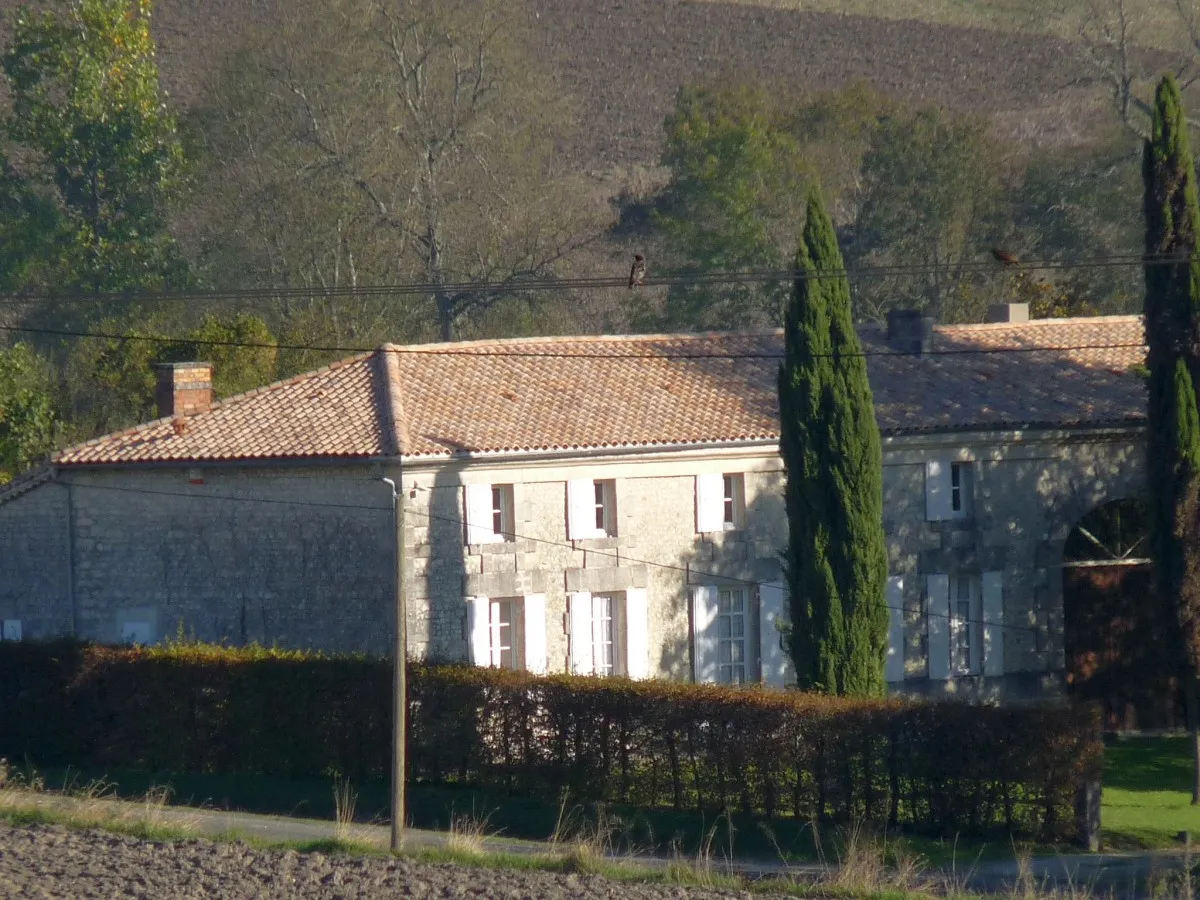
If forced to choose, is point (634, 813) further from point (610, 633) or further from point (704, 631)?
point (704, 631)

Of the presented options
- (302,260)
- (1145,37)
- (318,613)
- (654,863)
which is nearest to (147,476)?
(318,613)

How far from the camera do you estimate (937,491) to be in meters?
27.4

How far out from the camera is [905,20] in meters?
78.0

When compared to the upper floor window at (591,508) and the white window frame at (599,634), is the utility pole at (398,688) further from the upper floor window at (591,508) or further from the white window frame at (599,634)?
the upper floor window at (591,508)

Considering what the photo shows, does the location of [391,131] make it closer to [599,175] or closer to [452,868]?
[599,175]

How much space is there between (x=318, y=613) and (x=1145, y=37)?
42116 mm

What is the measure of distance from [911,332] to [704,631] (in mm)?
6931

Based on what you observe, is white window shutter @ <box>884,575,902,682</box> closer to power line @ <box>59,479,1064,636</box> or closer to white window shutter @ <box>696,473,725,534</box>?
power line @ <box>59,479,1064,636</box>

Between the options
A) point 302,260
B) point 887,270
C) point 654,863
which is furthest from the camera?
point 302,260

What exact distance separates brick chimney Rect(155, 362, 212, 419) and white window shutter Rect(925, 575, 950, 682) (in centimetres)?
1119

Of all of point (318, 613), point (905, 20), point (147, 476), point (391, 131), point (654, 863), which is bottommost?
point (654, 863)

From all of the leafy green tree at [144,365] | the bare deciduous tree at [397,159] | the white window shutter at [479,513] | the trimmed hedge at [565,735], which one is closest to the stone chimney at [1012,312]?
the white window shutter at [479,513]

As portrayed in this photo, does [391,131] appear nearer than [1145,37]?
Yes

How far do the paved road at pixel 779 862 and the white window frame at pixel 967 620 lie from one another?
27.6 feet
